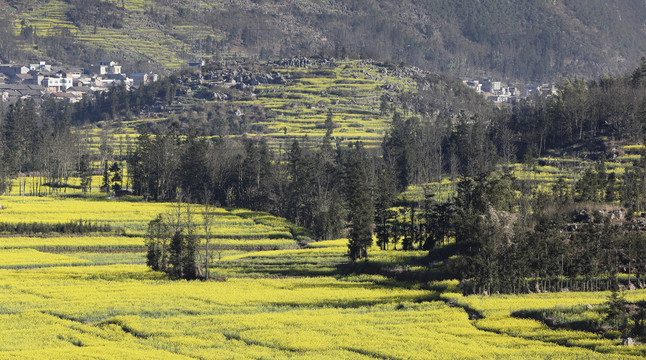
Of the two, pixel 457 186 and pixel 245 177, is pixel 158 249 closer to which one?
pixel 245 177

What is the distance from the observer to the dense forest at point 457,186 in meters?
73.6

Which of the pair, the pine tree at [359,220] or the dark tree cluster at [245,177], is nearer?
the pine tree at [359,220]

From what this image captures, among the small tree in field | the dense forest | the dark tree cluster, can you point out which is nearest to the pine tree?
the dense forest

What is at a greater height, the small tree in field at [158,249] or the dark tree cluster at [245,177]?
the dark tree cluster at [245,177]

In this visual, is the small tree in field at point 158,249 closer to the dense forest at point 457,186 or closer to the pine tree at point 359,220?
the pine tree at point 359,220

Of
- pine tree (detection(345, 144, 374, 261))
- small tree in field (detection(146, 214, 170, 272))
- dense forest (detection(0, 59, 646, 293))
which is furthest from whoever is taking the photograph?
pine tree (detection(345, 144, 374, 261))

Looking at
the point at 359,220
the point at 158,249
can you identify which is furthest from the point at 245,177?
the point at 158,249

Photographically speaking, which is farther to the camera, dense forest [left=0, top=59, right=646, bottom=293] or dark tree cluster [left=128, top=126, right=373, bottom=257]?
dark tree cluster [left=128, top=126, right=373, bottom=257]

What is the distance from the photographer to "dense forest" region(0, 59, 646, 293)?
73.6 meters

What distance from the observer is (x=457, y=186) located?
15338 cm

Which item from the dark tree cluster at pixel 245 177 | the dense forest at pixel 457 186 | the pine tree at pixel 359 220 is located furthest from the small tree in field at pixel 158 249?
the dark tree cluster at pixel 245 177

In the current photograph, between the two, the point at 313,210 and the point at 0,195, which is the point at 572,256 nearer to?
the point at 313,210

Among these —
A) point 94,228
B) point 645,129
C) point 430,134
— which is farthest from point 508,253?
point 430,134

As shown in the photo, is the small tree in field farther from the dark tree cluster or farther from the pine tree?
the dark tree cluster
